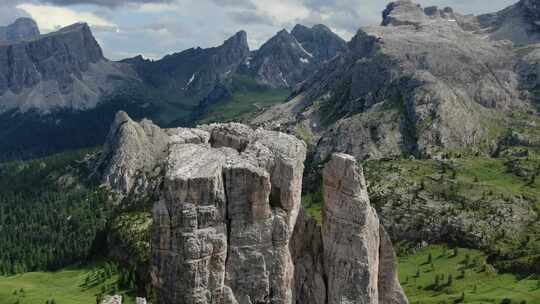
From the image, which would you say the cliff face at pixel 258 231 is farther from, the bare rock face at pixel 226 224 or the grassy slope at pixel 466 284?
the grassy slope at pixel 466 284

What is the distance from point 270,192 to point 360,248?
1038 cm

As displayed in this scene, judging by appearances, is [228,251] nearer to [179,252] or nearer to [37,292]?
[179,252]

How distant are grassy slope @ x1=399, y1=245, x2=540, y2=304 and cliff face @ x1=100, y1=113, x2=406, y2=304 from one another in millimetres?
101752

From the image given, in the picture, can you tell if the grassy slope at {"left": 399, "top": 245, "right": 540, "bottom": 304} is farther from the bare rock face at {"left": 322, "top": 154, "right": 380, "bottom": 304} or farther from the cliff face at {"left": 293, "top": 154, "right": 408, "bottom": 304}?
the bare rock face at {"left": 322, "top": 154, "right": 380, "bottom": 304}

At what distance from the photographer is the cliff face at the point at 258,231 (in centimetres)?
4719

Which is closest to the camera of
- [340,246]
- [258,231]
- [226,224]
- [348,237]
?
[226,224]

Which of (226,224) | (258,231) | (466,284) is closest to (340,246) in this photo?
(258,231)

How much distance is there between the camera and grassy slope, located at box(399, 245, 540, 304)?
15250 cm

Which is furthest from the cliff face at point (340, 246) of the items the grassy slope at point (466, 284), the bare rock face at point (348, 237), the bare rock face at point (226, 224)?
the grassy slope at point (466, 284)

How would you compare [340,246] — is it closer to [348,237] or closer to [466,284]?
[348,237]

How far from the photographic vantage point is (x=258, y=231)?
5028 cm

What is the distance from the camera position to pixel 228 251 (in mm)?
49281

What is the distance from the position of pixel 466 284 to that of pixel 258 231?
461ft

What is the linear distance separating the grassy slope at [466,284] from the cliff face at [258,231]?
101752 mm
